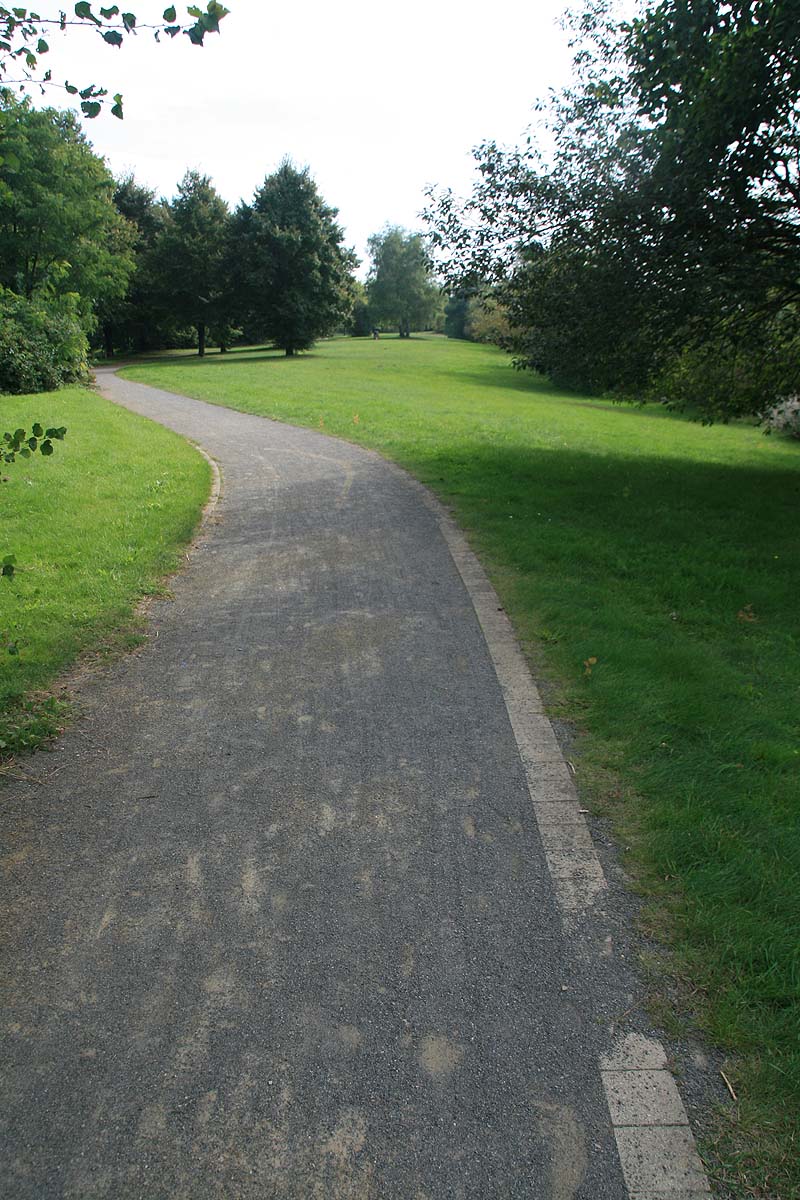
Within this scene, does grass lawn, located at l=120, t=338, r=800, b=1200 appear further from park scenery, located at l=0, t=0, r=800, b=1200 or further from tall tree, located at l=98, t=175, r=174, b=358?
tall tree, located at l=98, t=175, r=174, b=358

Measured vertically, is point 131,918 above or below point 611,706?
below

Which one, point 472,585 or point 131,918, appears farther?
point 472,585

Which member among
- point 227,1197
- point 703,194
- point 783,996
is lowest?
point 227,1197

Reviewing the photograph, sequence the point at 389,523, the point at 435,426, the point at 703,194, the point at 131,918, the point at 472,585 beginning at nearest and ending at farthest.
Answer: the point at 131,918, the point at 472,585, the point at 389,523, the point at 703,194, the point at 435,426

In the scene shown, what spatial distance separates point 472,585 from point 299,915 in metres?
4.32

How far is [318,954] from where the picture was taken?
2758 mm

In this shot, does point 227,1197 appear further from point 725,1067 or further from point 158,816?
point 158,816

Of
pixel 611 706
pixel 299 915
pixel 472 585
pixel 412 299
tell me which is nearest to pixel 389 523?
pixel 472 585

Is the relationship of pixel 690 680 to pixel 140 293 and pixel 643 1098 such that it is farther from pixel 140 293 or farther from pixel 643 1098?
pixel 140 293

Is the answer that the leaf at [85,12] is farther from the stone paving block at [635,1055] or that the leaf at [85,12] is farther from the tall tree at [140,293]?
the tall tree at [140,293]

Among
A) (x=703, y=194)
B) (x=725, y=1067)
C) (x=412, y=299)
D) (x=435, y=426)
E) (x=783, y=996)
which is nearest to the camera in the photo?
(x=725, y=1067)

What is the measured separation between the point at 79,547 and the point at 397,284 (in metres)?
72.9

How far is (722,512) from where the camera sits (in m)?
10.8

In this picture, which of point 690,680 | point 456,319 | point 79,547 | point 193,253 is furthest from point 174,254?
point 690,680
